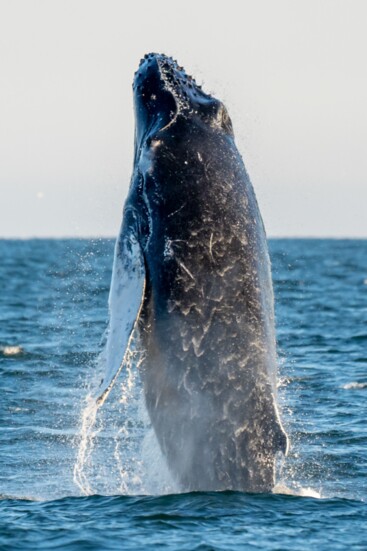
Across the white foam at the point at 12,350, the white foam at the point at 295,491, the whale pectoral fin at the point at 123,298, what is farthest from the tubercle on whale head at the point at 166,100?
the white foam at the point at 12,350

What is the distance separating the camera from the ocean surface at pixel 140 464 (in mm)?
12336

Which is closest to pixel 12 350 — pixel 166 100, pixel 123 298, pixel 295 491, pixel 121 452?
pixel 121 452

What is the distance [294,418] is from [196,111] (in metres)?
6.75

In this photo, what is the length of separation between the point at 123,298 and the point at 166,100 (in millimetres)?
2868

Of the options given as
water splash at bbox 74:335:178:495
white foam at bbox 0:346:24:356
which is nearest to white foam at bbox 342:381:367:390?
water splash at bbox 74:335:178:495

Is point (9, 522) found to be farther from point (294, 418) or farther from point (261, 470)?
point (294, 418)

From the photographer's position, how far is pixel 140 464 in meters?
14.7

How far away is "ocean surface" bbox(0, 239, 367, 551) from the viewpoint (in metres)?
12.3

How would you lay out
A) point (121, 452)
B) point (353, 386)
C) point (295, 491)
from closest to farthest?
point (295, 491) → point (121, 452) → point (353, 386)

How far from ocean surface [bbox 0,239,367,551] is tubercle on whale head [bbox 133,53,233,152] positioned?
3057 millimetres

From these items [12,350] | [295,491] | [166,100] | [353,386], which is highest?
[166,100]

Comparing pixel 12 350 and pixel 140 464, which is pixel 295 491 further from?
pixel 12 350

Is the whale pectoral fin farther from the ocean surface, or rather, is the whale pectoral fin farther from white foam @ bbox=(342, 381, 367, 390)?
white foam @ bbox=(342, 381, 367, 390)

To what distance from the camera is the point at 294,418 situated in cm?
A: 1959
